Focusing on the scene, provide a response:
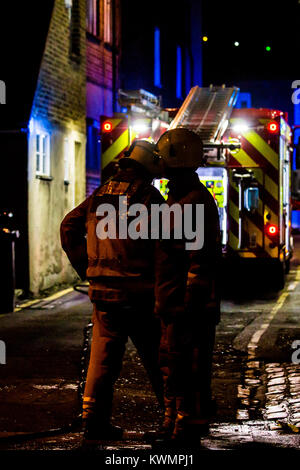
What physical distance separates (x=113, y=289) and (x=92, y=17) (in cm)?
1568

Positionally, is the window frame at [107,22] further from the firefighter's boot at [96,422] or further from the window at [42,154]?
the firefighter's boot at [96,422]

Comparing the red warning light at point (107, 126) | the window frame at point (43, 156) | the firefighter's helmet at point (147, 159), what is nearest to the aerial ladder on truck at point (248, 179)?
the red warning light at point (107, 126)

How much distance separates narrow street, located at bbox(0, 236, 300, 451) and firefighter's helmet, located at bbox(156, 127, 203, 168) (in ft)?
5.95

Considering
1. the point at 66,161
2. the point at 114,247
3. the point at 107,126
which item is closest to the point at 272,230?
the point at 107,126

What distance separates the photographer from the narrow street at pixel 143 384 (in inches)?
243

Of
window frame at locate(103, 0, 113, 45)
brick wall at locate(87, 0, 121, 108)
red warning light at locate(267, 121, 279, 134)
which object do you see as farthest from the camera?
window frame at locate(103, 0, 113, 45)

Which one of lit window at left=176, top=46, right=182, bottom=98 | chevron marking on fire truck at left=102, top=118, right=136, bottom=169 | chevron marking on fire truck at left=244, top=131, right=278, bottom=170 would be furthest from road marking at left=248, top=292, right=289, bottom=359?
lit window at left=176, top=46, right=182, bottom=98

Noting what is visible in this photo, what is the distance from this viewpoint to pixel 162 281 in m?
5.60

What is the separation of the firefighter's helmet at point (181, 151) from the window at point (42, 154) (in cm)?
1048

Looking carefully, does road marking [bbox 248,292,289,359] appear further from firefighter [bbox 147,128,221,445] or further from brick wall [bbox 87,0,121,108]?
brick wall [bbox 87,0,121,108]

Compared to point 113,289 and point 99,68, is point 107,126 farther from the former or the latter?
point 113,289

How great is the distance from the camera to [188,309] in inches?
218

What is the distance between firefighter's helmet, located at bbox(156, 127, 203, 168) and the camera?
19.0ft

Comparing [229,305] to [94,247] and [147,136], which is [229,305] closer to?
[147,136]
